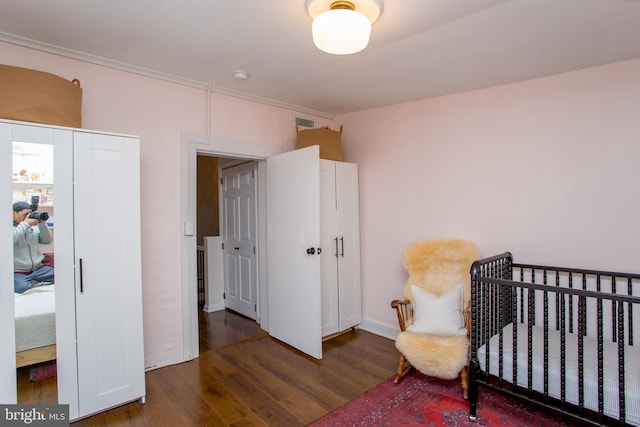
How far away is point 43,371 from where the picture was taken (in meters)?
1.92

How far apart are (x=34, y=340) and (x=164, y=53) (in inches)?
→ 79.5

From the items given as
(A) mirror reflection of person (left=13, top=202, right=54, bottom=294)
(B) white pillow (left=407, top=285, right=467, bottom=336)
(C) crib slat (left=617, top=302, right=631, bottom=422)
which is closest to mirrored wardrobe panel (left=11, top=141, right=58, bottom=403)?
(A) mirror reflection of person (left=13, top=202, right=54, bottom=294)

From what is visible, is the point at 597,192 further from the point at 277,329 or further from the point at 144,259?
the point at 144,259

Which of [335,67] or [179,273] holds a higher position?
[335,67]

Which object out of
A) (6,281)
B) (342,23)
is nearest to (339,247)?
(342,23)

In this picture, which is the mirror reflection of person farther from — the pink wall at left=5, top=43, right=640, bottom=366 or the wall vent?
the wall vent

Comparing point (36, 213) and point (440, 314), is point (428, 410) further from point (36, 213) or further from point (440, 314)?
point (36, 213)

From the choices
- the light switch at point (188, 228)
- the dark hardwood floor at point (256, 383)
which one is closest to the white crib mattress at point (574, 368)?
the dark hardwood floor at point (256, 383)

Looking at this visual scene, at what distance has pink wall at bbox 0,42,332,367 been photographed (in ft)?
8.08

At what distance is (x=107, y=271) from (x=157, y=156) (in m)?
1.04

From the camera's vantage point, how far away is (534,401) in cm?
192

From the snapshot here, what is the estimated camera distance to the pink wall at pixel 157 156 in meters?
2.46

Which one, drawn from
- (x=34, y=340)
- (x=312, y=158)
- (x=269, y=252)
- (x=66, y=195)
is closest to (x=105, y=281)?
(x=34, y=340)

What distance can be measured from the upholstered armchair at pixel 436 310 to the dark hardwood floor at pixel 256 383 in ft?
1.42
